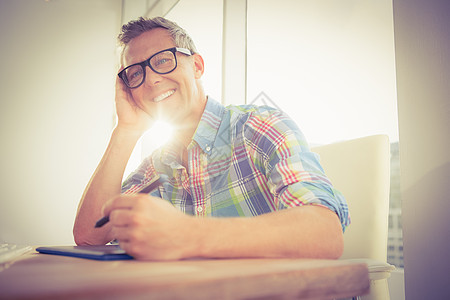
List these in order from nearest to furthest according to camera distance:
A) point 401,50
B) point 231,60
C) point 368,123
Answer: point 401,50 → point 368,123 → point 231,60

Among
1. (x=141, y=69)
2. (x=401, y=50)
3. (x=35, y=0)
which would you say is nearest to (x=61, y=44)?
(x=35, y=0)

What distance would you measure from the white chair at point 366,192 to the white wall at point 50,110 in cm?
283

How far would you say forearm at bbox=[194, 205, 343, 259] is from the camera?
1.57ft

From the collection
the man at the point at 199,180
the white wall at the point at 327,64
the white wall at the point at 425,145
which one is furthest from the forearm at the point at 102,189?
the white wall at the point at 327,64

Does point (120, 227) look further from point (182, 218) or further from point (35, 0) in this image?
point (35, 0)

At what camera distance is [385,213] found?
3.46 ft

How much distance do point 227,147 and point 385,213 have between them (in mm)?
571

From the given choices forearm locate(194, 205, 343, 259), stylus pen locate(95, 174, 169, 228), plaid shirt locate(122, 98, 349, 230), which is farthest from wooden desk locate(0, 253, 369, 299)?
plaid shirt locate(122, 98, 349, 230)

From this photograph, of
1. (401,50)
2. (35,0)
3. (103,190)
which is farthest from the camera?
(35,0)

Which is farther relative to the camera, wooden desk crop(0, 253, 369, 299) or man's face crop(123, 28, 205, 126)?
man's face crop(123, 28, 205, 126)

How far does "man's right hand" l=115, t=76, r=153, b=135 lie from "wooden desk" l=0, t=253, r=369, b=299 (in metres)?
1.05

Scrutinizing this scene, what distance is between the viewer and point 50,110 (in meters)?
3.22

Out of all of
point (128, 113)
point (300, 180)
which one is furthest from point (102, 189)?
point (300, 180)

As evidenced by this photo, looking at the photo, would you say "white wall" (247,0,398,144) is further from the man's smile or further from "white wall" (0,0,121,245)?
"white wall" (0,0,121,245)
